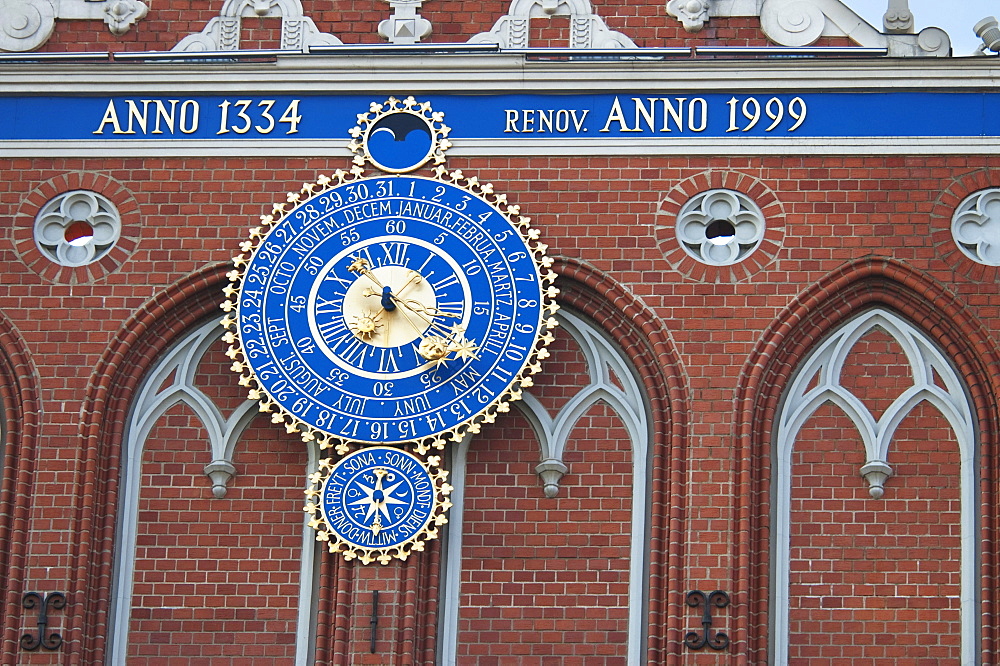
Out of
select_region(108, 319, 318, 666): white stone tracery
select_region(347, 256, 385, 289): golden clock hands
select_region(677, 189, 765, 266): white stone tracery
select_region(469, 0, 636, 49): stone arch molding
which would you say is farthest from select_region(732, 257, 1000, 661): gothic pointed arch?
select_region(108, 319, 318, 666): white stone tracery

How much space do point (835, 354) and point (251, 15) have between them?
16.4ft

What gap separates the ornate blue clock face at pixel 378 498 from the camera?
2072 centimetres

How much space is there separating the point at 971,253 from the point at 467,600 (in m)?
4.33

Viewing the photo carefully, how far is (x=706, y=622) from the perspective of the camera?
20.3 metres

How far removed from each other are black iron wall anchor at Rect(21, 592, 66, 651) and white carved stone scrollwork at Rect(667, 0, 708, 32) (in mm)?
6079

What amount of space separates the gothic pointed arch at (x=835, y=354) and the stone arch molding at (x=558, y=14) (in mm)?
2444

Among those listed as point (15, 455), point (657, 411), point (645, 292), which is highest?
point (645, 292)

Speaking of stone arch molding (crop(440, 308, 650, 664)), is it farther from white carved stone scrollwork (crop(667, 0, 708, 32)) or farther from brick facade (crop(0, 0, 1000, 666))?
white carved stone scrollwork (crop(667, 0, 708, 32))

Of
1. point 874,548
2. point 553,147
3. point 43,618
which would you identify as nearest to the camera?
point 43,618

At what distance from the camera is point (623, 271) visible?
845 inches

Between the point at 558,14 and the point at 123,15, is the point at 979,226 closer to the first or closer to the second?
the point at 558,14

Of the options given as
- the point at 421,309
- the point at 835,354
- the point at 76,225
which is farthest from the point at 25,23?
the point at 835,354

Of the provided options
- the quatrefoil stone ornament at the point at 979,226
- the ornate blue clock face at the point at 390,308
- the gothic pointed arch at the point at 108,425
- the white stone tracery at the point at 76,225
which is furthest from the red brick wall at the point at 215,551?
the quatrefoil stone ornament at the point at 979,226

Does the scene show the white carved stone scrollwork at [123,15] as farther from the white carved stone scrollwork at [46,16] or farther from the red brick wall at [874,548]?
the red brick wall at [874,548]
